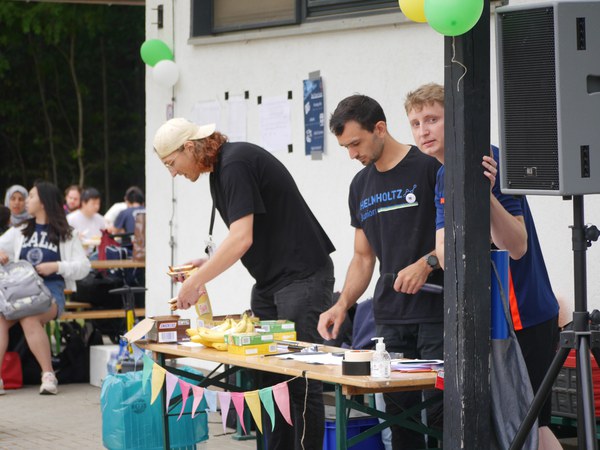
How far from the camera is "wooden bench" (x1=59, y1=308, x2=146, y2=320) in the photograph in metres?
10.8

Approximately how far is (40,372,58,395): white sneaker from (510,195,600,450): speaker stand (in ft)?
20.6

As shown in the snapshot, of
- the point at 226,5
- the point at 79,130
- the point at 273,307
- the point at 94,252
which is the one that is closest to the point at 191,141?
the point at 273,307

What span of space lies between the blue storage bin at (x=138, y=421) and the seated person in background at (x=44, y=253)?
321cm

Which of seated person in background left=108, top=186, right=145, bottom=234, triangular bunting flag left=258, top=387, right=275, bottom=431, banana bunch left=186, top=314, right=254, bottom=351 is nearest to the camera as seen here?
triangular bunting flag left=258, top=387, right=275, bottom=431

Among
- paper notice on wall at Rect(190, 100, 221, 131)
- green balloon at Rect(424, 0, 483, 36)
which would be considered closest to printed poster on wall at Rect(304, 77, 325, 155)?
paper notice on wall at Rect(190, 100, 221, 131)

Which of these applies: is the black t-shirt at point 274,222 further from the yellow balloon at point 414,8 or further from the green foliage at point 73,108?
the green foliage at point 73,108

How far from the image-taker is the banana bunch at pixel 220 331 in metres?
5.73

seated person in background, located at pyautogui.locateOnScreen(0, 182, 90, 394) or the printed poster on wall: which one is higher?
the printed poster on wall

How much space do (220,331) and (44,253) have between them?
14.9 ft

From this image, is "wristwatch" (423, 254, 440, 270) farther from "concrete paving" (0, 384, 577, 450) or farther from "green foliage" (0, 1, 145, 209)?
"green foliage" (0, 1, 145, 209)

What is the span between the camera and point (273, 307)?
6133mm

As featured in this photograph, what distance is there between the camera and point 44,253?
9.98 meters

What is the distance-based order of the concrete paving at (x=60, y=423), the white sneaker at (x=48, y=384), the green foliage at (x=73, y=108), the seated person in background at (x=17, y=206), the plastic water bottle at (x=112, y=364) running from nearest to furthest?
the concrete paving at (x=60, y=423) → the plastic water bottle at (x=112, y=364) → the white sneaker at (x=48, y=384) → the seated person in background at (x=17, y=206) → the green foliage at (x=73, y=108)

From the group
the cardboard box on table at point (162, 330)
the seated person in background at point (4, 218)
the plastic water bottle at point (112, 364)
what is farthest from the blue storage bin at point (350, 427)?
the seated person in background at point (4, 218)
